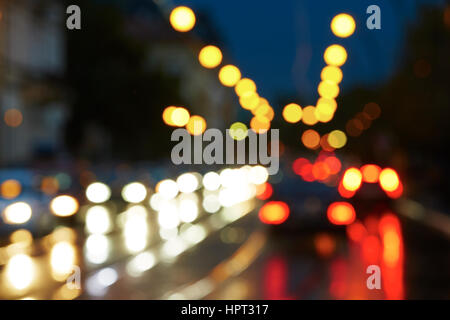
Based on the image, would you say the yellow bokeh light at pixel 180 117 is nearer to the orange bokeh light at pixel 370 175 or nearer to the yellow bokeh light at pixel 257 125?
the yellow bokeh light at pixel 257 125

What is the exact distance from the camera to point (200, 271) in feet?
51.0

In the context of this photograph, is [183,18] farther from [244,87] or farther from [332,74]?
[244,87]

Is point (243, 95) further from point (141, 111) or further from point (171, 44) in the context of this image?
point (171, 44)

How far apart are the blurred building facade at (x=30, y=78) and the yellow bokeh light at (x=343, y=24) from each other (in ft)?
77.6

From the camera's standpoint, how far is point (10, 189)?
870 inches

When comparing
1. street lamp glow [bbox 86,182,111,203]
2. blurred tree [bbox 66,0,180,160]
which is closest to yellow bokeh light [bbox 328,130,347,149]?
blurred tree [bbox 66,0,180,160]

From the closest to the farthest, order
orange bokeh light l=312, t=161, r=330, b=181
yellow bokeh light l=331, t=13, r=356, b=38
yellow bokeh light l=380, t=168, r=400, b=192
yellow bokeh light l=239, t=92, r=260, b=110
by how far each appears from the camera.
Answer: yellow bokeh light l=331, t=13, r=356, b=38, yellow bokeh light l=380, t=168, r=400, b=192, yellow bokeh light l=239, t=92, r=260, b=110, orange bokeh light l=312, t=161, r=330, b=181

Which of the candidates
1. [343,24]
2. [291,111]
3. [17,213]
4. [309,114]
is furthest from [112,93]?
[343,24]

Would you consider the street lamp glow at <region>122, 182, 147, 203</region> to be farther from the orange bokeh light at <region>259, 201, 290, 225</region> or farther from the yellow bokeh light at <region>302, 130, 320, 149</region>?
the yellow bokeh light at <region>302, 130, 320, 149</region>

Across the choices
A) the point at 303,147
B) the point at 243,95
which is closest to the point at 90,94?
the point at 243,95

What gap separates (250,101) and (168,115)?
65.2ft

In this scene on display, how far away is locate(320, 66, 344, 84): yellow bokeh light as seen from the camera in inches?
1003

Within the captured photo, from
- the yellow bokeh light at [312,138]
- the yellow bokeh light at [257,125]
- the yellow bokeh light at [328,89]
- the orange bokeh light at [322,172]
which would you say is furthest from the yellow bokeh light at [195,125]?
the yellow bokeh light at [312,138]

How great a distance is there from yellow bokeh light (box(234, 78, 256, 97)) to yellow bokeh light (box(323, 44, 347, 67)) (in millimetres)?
A: 8846
